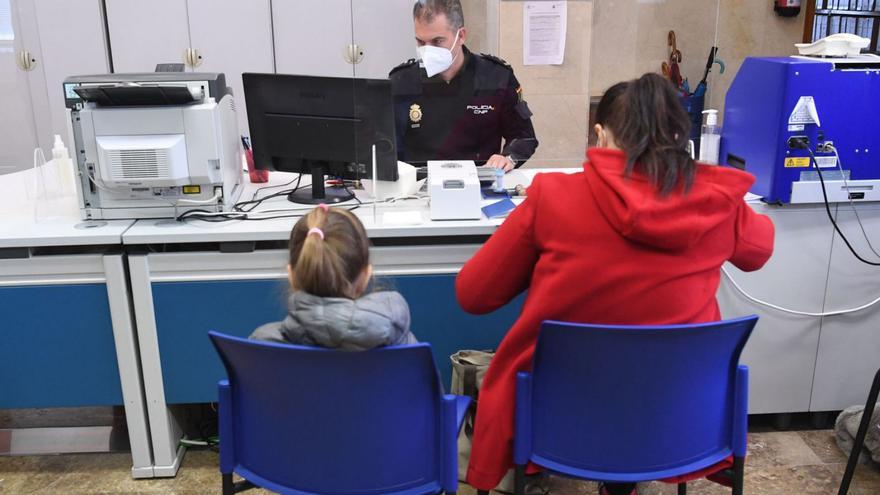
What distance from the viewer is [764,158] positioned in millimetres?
2250

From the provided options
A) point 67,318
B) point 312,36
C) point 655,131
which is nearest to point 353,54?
point 312,36

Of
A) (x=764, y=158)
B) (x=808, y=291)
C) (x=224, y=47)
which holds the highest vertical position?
(x=224, y=47)

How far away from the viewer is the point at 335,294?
131 cm

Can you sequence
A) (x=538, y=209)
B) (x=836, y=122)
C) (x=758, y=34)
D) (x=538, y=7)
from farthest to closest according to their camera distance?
1. (x=758, y=34)
2. (x=538, y=7)
3. (x=836, y=122)
4. (x=538, y=209)

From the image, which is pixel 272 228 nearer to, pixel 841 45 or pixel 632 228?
pixel 632 228

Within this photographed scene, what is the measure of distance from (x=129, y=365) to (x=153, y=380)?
0.27ft

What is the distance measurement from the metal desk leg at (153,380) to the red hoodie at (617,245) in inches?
42.5

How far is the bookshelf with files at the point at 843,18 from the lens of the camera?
164 inches

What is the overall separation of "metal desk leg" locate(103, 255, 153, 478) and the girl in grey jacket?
2.91 ft

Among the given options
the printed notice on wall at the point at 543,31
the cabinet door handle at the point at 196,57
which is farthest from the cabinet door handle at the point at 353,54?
the printed notice on wall at the point at 543,31

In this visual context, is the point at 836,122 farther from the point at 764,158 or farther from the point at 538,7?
the point at 538,7

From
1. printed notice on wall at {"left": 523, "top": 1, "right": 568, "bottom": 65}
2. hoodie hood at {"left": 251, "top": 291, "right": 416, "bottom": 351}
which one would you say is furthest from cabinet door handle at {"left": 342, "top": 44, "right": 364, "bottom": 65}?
hoodie hood at {"left": 251, "top": 291, "right": 416, "bottom": 351}

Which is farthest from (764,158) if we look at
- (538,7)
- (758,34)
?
(758,34)

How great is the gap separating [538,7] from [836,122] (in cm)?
180
